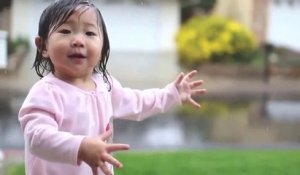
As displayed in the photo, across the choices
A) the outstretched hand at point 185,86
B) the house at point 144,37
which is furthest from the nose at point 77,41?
the house at point 144,37

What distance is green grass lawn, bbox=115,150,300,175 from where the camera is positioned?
4.36 m

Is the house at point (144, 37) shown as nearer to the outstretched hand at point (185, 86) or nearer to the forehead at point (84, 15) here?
the outstretched hand at point (185, 86)

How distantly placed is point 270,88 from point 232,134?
16.9 ft

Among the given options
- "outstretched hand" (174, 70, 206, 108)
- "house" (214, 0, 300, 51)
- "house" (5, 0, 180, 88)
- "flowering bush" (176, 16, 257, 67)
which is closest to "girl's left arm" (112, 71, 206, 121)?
"outstretched hand" (174, 70, 206, 108)

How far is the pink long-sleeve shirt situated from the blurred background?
16.1 ft

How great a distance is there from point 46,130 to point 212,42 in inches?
441

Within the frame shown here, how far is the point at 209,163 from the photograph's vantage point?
4.64 m

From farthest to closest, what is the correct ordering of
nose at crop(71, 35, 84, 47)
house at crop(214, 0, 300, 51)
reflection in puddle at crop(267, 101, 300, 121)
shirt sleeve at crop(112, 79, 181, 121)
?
house at crop(214, 0, 300, 51) → reflection in puddle at crop(267, 101, 300, 121) → shirt sleeve at crop(112, 79, 181, 121) → nose at crop(71, 35, 84, 47)

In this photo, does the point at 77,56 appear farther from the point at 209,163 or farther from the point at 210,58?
the point at 210,58

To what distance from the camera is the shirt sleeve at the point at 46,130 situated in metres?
1.53

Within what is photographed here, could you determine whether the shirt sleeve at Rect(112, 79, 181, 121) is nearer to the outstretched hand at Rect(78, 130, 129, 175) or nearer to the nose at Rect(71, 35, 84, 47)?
the nose at Rect(71, 35, 84, 47)

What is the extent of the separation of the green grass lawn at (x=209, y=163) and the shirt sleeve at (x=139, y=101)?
7.58 ft

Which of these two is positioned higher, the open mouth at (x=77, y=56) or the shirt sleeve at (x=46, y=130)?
the open mouth at (x=77, y=56)

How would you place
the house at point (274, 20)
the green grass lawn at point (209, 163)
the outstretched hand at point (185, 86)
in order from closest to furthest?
1. the outstretched hand at point (185, 86)
2. the green grass lawn at point (209, 163)
3. the house at point (274, 20)
